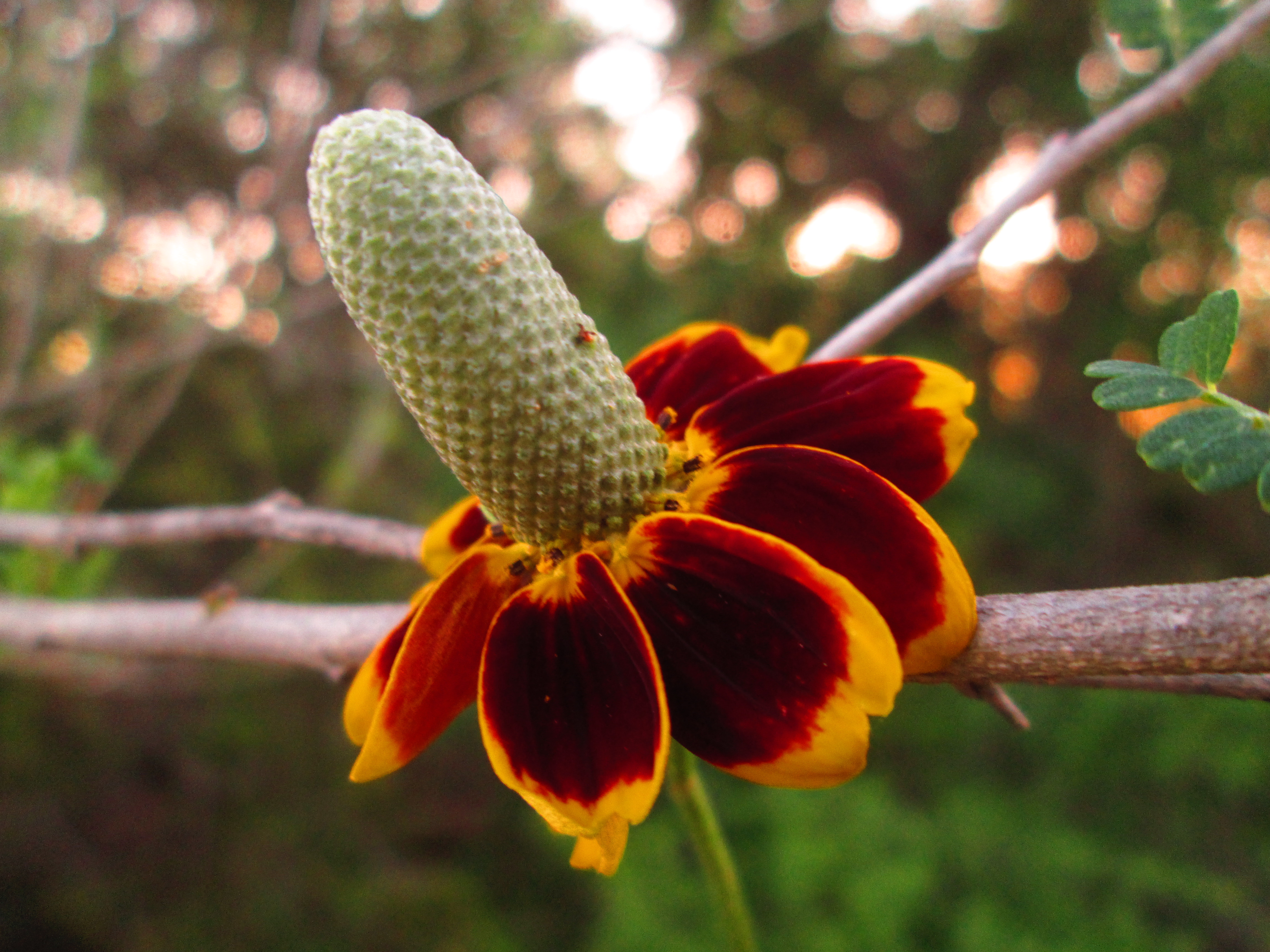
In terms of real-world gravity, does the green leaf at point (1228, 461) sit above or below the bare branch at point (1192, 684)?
above

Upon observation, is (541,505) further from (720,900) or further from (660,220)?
(660,220)

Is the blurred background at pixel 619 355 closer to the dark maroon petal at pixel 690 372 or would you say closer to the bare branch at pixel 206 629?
the bare branch at pixel 206 629

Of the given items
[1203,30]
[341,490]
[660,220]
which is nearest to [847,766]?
[1203,30]

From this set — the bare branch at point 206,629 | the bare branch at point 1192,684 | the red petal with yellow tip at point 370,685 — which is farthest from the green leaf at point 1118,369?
the bare branch at point 206,629

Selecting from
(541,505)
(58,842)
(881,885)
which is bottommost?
(58,842)

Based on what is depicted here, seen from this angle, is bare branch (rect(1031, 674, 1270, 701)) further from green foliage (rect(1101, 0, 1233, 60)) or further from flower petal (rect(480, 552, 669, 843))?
green foliage (rect(1101, 0, 1233, 60))
